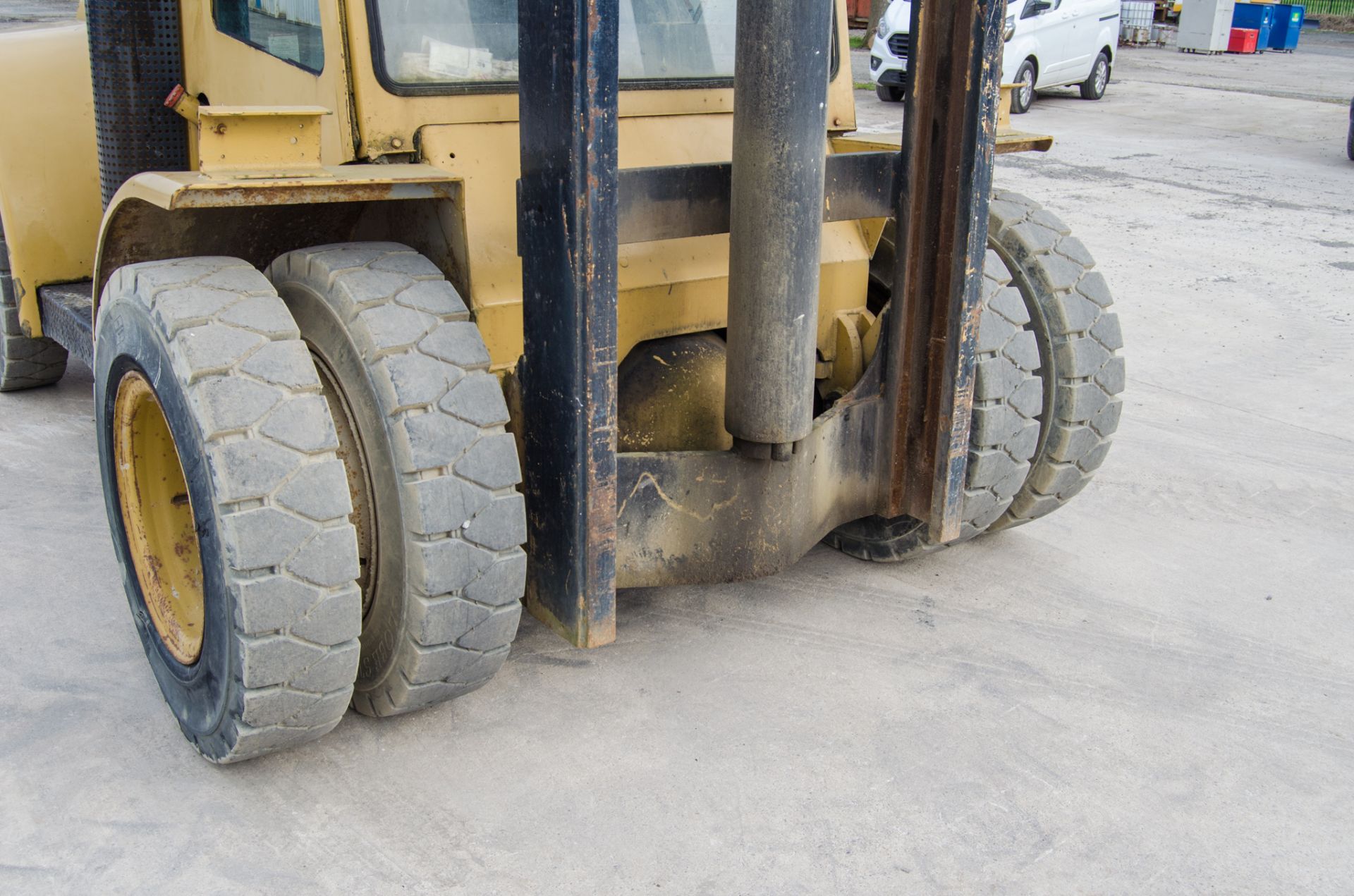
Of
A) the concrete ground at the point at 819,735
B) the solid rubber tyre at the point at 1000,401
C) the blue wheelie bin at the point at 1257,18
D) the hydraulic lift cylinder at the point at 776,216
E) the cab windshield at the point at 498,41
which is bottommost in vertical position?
the concrete ground at the point at 819,735

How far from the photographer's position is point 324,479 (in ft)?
8.43

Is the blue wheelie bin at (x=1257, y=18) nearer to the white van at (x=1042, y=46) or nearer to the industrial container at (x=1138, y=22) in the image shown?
the industrial container at (x=1138, y=22)

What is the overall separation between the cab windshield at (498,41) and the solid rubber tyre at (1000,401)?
0.99 metres

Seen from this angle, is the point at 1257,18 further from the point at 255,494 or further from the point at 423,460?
the point at 255,494

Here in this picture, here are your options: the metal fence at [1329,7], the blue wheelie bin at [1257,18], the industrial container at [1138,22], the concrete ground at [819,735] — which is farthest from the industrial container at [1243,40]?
the concrete ground at [819,735]

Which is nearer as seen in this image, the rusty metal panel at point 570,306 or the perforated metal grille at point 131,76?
the rusty metal panel at point 570,306

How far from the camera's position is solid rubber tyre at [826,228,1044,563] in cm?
339

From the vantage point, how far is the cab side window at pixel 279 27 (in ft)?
10.3

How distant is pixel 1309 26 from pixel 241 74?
33716mm

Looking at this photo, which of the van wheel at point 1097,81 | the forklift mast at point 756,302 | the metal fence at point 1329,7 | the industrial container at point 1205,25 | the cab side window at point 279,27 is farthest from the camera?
the metal fence at point 1329,7

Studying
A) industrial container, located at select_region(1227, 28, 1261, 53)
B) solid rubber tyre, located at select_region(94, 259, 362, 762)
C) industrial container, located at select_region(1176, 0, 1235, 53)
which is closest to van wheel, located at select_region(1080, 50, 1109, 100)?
industrial container, located at select_region(1176, 0, 1235, 53)

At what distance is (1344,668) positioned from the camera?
356cm

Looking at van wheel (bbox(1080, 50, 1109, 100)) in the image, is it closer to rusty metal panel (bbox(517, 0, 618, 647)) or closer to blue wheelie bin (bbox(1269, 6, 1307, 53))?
blue wheelie bin (bbox(1269, 6, 1307, 53))

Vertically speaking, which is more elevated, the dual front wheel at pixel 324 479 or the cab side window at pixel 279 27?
the cab side window at pixel 279 27
